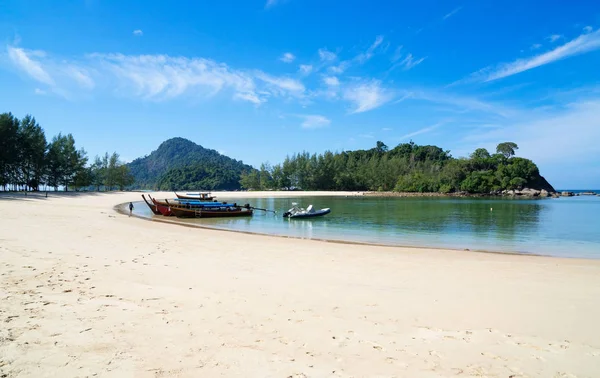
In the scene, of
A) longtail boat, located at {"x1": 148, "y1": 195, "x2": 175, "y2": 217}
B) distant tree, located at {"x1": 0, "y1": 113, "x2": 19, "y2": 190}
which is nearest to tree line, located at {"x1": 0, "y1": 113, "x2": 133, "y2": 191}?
distant tree, located at {"x1": 0, "y1": 113, "x2": 19, "y2": 190}

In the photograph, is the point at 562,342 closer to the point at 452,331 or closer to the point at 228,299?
the point at 452,331

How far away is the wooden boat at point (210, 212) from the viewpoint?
2738 centimetres

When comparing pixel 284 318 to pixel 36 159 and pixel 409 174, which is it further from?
pixel 409 174

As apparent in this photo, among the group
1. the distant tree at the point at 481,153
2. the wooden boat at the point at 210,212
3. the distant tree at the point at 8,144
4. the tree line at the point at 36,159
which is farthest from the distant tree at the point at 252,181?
the wooden boat at the point at 210,212

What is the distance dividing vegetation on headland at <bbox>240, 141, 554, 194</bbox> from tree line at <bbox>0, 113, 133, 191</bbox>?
152ft

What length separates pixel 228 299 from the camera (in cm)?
569

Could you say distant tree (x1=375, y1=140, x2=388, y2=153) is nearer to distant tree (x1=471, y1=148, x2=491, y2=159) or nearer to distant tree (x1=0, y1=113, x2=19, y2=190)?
A: distant tree (x1=471, y1=148, x2=491, y2=159)

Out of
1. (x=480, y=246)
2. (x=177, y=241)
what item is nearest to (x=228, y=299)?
(x=177, y=241)

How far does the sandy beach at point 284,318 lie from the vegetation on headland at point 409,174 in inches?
3086

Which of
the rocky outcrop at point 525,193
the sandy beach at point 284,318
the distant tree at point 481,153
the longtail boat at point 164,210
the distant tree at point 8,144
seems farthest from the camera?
the distant tree at point 481,153

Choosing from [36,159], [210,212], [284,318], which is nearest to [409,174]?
[210,212]

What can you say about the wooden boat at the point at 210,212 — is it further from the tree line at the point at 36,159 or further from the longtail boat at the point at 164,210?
the tree line at the point at 36,159

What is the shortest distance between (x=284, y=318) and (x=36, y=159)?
58709 mm

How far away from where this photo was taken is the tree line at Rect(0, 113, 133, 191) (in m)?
41.8
